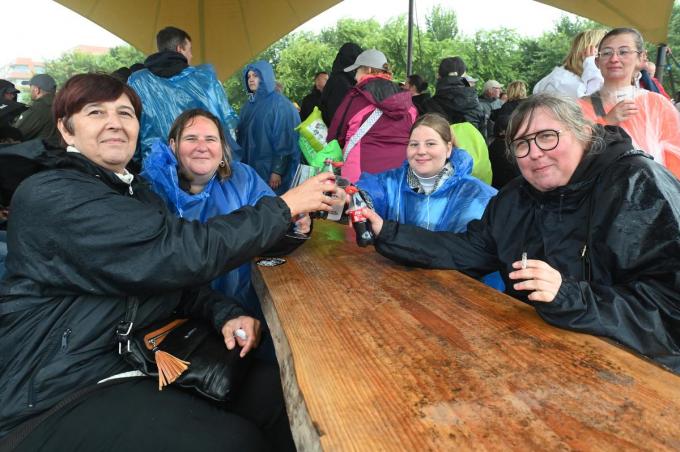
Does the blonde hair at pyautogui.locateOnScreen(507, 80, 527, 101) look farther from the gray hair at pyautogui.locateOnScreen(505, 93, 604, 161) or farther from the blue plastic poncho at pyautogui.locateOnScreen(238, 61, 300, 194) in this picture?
the gray hair at pyautogui.locateOnScreen(505, 93, 604, 161)

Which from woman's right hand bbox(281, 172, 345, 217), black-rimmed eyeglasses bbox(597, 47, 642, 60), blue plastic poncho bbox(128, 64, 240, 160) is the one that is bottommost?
woman's right hand bbox(281, 172, 345, 217)

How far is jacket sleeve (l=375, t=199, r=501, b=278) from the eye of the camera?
1.83 metres

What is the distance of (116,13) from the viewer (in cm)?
887

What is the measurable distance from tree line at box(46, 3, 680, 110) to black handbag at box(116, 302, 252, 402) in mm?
29083

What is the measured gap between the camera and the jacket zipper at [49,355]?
1.29 m

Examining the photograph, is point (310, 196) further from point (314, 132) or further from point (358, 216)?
point (314, 132)

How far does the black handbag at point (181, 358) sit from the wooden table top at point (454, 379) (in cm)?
27

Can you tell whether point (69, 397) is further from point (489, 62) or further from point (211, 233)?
point (489, 62)

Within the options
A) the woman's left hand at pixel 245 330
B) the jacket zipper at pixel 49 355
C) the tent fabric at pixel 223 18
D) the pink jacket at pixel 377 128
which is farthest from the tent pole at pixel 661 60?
the jacket zipper at pixel 49 355

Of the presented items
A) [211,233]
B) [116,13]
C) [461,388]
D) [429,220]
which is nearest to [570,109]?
[429,220]

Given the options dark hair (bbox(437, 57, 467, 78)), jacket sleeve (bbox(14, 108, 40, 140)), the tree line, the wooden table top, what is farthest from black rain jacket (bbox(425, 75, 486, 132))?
the tree line

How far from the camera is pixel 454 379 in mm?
951

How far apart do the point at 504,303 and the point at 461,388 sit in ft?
1.81

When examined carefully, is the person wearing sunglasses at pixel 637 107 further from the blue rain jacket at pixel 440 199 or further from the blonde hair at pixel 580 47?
A: the blue rain jacket at pixel 440 199
